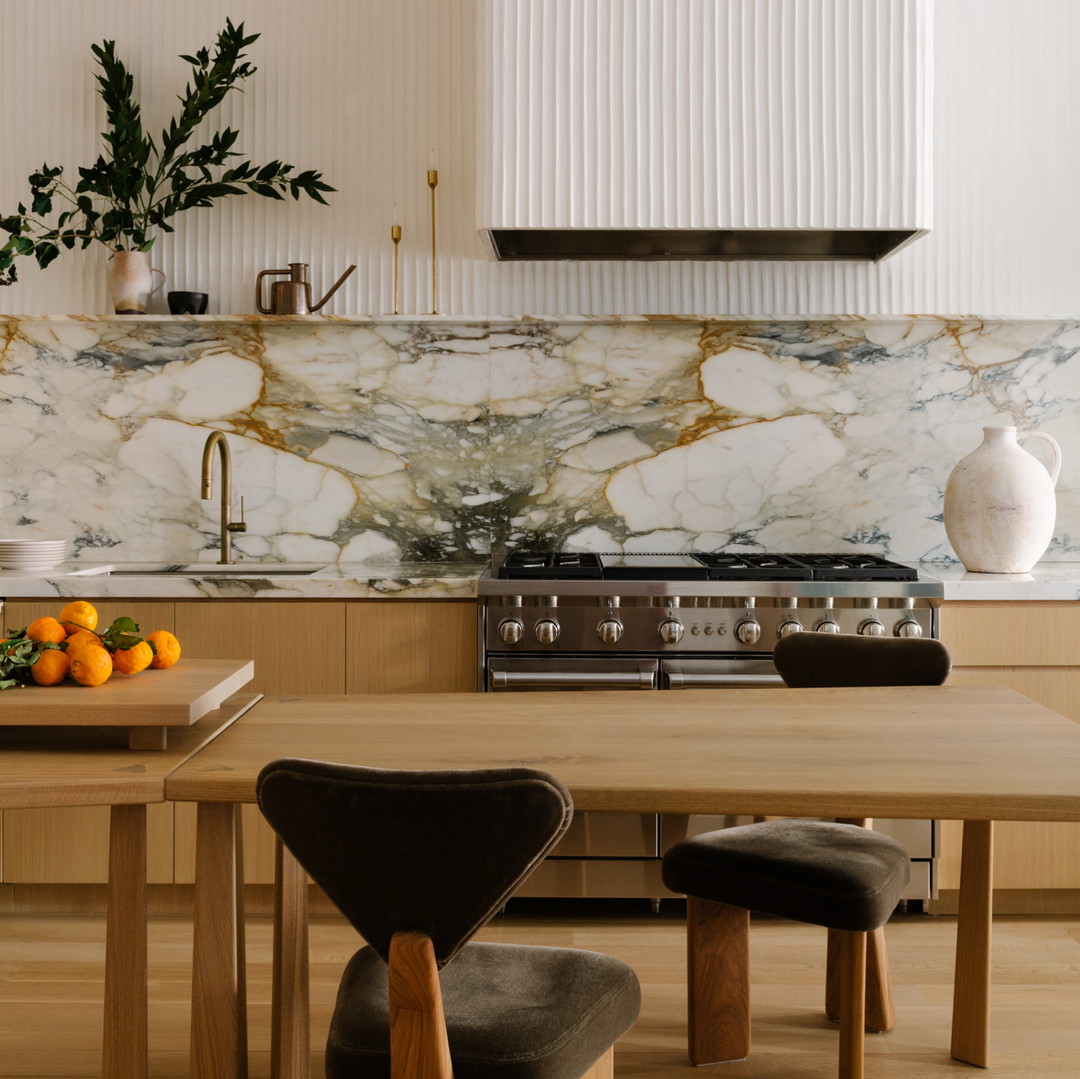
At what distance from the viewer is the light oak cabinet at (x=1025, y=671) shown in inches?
115

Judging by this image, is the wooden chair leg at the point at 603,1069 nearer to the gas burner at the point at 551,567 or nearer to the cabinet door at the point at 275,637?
the gas burner at the point at 551,567

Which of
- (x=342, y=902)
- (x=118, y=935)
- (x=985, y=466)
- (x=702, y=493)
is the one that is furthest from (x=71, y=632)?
(x=985, y=466)

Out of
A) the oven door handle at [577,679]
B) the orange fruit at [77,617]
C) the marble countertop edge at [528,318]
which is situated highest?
the marble countertop edge at [528,318]

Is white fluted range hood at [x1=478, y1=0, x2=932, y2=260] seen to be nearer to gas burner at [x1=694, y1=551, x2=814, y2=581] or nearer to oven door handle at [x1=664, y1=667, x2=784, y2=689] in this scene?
gas burner at [x1=694, y1=551, x2=814, y2=581]

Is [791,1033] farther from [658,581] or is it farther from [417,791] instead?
[417,791]

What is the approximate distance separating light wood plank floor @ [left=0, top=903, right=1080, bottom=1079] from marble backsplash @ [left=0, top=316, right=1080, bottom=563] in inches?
46.8

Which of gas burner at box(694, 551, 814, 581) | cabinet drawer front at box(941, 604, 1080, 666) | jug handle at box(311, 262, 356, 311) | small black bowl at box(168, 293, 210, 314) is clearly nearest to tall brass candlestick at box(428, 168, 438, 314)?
jug handle at box(311, 262, 356, 311)

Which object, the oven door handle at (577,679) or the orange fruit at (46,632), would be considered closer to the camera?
the orange fruit at (46,632)

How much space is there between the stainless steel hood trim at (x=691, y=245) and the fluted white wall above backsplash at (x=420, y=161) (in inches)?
3.7

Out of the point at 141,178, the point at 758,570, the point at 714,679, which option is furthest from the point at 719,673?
the point at 141,178

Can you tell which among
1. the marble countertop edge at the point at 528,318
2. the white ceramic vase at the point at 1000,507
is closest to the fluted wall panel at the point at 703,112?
the marble countertop edge at the point at 528,318

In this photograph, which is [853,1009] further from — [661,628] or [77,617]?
[77,617]

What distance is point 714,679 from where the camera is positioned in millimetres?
2914

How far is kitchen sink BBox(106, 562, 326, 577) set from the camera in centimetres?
317
